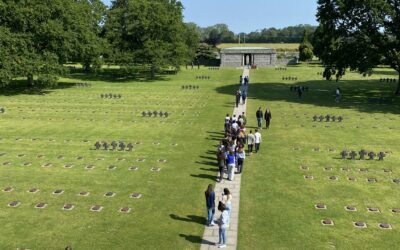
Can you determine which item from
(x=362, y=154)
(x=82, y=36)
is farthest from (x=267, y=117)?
(x=82, y=36)

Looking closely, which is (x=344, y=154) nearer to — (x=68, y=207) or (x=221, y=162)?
(x=221, y=162)

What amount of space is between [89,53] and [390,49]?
3550 centimetres

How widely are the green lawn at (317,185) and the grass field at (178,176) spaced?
0.05 meters

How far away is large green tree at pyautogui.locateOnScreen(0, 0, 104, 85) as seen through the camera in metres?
40.9

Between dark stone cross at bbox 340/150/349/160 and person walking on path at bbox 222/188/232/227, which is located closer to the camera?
person walking on path at bbox 222/188/232/227

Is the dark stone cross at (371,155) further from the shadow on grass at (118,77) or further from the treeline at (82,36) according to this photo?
the shadow on grass at (118,77)

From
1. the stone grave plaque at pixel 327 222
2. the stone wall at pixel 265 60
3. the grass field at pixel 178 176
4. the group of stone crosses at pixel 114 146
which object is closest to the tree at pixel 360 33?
the grass field at pixel 178 176

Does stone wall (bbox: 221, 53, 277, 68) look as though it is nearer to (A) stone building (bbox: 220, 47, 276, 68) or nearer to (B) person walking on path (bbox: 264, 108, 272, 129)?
(A) stone building (bbox: 220, 47, 276, 68)

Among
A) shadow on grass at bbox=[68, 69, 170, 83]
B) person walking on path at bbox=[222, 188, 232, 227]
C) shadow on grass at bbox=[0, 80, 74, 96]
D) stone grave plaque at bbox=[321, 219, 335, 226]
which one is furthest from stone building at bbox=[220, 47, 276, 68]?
person walking on path at bbox=[222, 188, 232, 227]

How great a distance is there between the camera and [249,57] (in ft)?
279

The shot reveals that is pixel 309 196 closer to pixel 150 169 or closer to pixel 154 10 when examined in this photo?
pixel 150 169

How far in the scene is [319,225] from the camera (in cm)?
1366

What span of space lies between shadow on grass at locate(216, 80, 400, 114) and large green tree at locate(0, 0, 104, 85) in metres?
18.7

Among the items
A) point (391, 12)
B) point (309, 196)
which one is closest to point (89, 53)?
point (391, 12)
